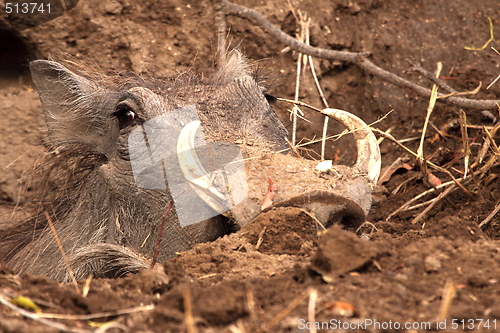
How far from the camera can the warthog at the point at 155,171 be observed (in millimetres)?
2213

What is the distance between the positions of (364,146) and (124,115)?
1.30 meters

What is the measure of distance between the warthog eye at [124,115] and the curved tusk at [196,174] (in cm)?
47

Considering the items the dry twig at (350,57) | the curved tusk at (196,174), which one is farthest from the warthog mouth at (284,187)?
the dry twig at (350,57)

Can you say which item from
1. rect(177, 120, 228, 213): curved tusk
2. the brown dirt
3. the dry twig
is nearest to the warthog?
rect(177, 120, 228, 213): curved tusk

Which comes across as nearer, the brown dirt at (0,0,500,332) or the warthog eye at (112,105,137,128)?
the brown dirt at (0,0,500,332)

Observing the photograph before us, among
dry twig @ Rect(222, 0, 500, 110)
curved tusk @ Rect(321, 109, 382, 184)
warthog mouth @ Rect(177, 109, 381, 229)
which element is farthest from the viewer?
dry twig @ Rect(222, 0, 500, 110)

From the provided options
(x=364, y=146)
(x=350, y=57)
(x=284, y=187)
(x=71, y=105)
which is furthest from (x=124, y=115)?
(x=350, y=57)

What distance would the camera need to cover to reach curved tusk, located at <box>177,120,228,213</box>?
2193 mm

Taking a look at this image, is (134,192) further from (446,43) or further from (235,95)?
(446,43)

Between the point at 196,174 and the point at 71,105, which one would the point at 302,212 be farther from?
the point at 71,105

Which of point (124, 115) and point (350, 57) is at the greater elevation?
point (124, 115)

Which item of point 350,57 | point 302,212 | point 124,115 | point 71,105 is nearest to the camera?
point 302,212

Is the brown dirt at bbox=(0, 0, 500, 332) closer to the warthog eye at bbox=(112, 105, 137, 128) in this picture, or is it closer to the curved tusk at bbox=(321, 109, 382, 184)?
the curved tusk at bbox=(321, 109, 382, 184)

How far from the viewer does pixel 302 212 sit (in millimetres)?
2131
